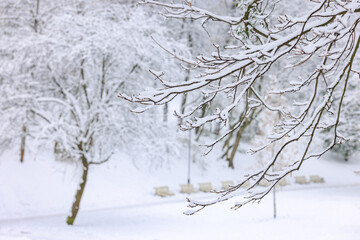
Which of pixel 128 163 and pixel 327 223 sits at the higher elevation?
pixel 128 163

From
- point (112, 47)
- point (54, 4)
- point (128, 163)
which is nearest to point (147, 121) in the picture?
point (112, 47)

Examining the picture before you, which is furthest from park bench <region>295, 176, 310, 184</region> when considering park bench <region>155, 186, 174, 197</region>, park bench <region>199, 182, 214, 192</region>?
park bench <region>155, 186, 174, 197</region>

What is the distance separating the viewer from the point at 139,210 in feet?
57.4

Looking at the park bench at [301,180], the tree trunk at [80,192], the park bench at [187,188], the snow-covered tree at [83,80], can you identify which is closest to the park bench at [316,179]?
the park bench at [301,180]

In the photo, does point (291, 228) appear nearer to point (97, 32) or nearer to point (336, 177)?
point (97, 32)

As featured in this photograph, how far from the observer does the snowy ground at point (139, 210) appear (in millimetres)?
12320

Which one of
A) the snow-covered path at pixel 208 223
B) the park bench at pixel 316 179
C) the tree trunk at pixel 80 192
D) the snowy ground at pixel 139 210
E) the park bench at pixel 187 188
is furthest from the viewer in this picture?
the park bench at pixel 316 179

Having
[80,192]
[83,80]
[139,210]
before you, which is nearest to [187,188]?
[139,210]

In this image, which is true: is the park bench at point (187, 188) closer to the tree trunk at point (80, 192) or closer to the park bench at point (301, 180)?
the park bench at point (301, 180)

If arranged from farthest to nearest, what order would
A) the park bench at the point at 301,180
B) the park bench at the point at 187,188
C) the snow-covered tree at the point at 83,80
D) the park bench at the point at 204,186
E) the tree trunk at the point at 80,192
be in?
the park bench at the point at 301,180
the park bench at the point at 204,186
the park bench at the point at 187,188
the tree trunk at the point at 80,192
the snow-covered tree at the point at 83,80

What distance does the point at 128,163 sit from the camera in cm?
2338

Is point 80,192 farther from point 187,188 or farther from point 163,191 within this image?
point 187,188

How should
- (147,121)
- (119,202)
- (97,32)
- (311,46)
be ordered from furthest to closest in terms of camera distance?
1. (119,202)
2. (147,121)
3. (97,32)
4. (311,46)

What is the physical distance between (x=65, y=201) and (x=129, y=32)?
31.1ft
